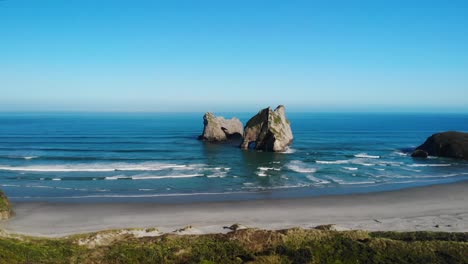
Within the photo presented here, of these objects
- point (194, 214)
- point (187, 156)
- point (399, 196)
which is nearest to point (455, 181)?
point (399, 196)

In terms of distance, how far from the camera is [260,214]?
30.5 meters

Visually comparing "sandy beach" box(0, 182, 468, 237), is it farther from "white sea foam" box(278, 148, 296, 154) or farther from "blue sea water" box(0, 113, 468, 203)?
"white sea foam" box(278, 148, 296, 154)

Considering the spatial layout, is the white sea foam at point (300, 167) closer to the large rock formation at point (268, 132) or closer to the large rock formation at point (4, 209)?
the large rock formation at point (268, 132)

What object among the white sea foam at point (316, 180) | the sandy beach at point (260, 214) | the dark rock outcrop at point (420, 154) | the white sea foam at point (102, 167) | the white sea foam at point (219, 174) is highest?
the dark rock outcrop at point (420, 154)

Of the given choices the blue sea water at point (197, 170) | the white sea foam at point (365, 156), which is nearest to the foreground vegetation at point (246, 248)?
the blue sea water at point (197, 170)

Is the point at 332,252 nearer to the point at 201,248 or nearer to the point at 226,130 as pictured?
the point at 201,248

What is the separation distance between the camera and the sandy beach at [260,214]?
26719 mm

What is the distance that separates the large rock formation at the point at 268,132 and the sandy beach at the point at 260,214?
30.2 metres

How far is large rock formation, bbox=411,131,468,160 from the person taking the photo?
197ft

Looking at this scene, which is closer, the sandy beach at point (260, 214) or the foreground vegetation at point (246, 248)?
the foreground vegetation at point (246, 248)

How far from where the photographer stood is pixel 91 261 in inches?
666

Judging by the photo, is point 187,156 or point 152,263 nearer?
point 152,263

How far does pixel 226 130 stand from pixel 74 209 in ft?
176

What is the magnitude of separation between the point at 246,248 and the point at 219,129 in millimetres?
62947
